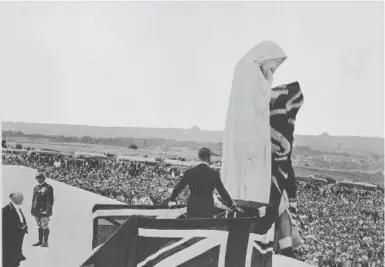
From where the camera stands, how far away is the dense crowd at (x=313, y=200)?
12.7ft

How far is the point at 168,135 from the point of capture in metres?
3.60

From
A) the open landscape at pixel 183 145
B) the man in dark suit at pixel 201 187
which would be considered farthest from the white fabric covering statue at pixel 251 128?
the open landscape at pixel 183 145

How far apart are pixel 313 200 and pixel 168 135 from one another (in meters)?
1.37

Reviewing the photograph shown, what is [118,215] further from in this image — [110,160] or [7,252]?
[110,160]

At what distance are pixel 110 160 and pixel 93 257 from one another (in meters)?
2.62

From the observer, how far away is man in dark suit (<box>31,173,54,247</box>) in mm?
3305

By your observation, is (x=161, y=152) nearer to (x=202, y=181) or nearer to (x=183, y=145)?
(x=183, y=145)

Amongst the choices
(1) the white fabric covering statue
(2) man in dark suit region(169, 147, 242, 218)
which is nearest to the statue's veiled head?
(1) the white fabric covering statue

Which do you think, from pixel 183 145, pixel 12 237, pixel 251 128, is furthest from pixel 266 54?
pixel 12 237

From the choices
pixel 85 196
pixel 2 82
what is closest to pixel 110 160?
pixel 85 196

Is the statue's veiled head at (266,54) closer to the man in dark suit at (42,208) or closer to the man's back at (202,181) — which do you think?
the man's back at (202,181)

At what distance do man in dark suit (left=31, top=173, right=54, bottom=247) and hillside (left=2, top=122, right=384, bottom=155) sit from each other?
0.43 m

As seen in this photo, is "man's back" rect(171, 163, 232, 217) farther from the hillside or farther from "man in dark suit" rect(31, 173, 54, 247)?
"man in dark suit" rect(31, 173, 54, 247)

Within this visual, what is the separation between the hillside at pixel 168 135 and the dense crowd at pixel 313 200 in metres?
0.31
